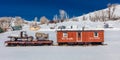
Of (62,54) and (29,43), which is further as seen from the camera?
(29,43)

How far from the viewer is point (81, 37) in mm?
39438

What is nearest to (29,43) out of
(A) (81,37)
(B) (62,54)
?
(A) (81,37)

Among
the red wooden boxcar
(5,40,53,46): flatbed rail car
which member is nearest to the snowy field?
(5,40,53,46): flatbed rail car

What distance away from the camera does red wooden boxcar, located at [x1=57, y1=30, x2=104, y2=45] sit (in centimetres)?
3900

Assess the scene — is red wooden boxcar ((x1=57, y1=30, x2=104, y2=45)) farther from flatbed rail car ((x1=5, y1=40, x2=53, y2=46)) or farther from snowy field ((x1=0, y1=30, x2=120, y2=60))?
snowy field ((x1=0, y1=30, x2=120, y2=60))

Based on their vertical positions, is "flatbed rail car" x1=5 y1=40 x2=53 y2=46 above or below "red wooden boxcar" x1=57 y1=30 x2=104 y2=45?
below

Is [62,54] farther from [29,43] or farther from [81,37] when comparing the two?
[81,37]

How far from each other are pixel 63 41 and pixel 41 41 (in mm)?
2277

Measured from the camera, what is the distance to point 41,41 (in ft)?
126

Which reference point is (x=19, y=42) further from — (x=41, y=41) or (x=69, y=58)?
(x=69, y=58)

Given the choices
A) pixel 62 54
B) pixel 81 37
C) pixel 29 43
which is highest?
pixel 81 37

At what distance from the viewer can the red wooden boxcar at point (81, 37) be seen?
39.0 m

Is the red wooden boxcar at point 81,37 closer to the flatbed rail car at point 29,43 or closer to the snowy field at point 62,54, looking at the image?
the flatbed rail car at point 29,43

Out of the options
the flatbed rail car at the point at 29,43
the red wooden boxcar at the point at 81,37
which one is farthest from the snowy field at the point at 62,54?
the red wooden boxcar at the point at 81,37
